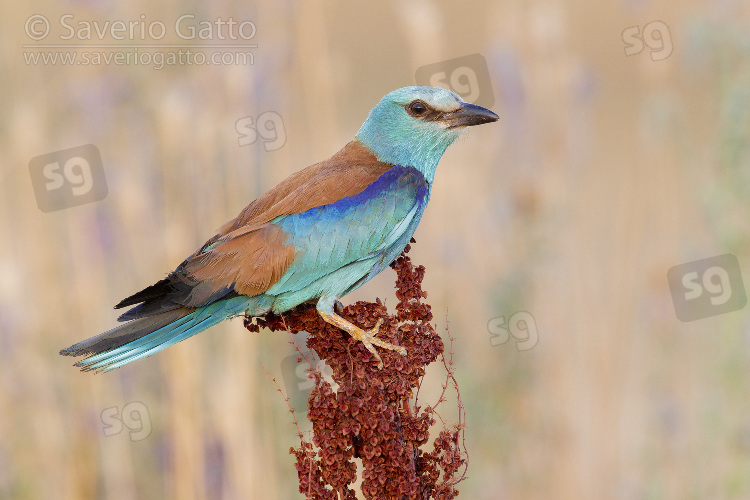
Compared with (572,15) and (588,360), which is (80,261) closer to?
(588,360)

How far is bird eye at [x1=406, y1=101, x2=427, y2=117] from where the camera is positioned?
12.8ft

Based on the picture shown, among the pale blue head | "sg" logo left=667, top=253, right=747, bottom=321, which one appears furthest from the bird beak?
"sg" logo left=667, top=253, right=747, bottom=321

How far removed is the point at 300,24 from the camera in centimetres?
462

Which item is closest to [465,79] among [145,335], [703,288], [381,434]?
[703,288]

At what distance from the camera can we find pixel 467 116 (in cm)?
390

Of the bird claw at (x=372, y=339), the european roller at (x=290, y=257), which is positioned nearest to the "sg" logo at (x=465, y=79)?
the european roller at (x=290, y=257)

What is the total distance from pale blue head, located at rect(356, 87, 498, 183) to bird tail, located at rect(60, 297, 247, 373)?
897mm

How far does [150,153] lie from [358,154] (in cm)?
115

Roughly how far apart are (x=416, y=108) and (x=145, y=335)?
1379mm

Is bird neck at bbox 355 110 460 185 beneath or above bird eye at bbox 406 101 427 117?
beneath

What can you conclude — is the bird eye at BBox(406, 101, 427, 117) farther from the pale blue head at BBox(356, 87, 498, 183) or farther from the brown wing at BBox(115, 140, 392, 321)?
the brown wing at BBox(115, 140, 392, 321)

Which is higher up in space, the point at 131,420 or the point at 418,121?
the point at 418,121

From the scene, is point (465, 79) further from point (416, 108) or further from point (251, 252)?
point (251, 252)

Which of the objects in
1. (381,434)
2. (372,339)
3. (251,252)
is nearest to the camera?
(381,434)
